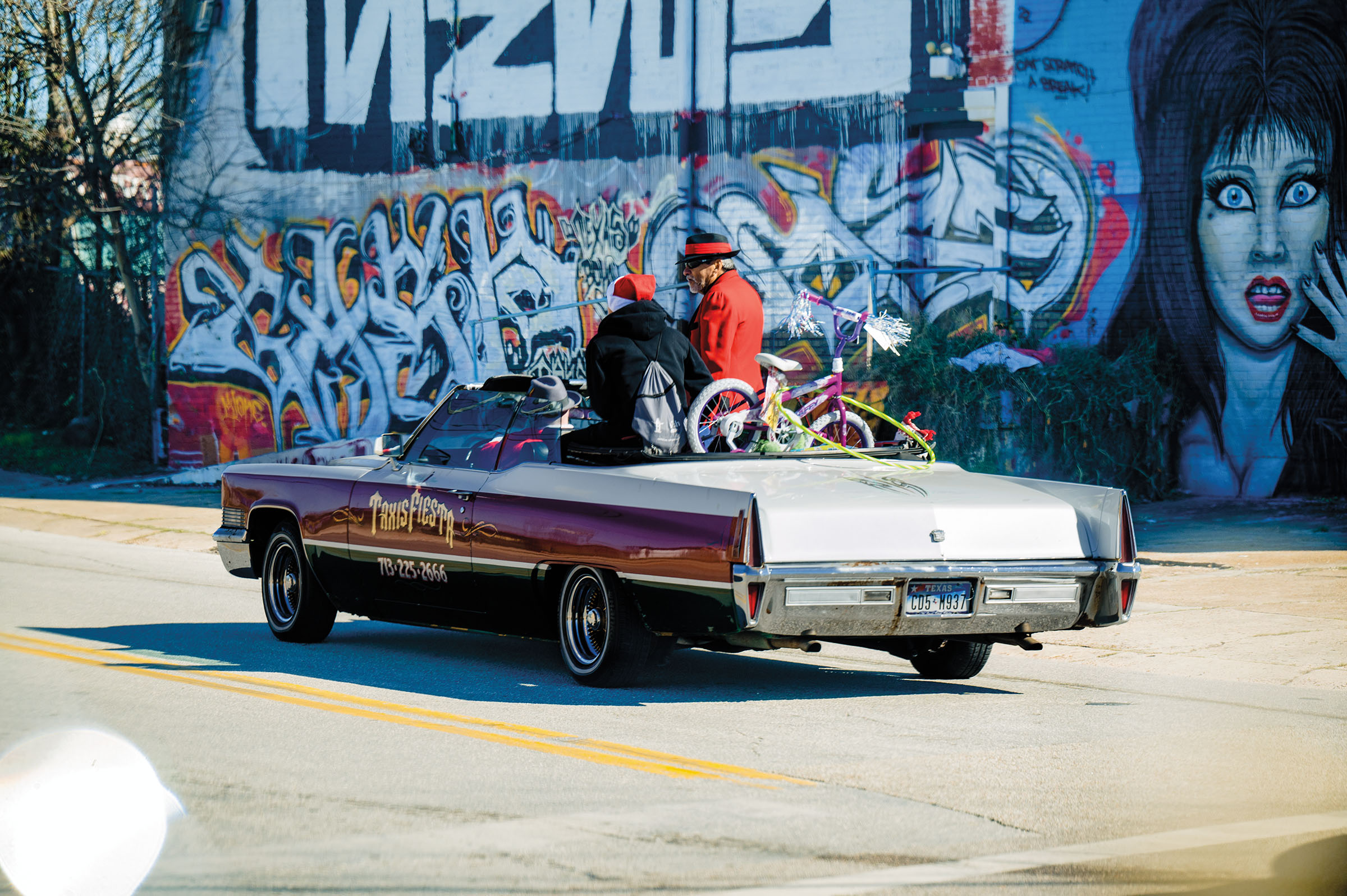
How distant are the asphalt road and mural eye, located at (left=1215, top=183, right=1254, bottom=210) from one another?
32.0 ft

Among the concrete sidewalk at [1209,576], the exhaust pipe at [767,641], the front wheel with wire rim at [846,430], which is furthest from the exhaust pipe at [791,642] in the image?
the concrete sidewalk at [1209,576]

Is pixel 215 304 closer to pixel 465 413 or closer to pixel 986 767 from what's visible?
pixel 465 413

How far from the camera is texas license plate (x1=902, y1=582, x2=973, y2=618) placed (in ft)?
22.8

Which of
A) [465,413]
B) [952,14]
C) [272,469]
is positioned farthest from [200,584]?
[952,14]

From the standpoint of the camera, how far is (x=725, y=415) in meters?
7.94

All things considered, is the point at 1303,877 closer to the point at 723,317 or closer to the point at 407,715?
the point at 407,715

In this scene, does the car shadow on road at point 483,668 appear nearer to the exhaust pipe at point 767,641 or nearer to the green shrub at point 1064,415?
the exhaust pipe at point 767,641

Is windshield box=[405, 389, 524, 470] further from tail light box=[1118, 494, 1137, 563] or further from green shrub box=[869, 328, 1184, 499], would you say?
green shrub box=[869, 328, 1184, 499]

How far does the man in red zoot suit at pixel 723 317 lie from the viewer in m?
8.54

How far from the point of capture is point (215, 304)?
80.2 ft

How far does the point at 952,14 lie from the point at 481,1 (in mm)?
7150

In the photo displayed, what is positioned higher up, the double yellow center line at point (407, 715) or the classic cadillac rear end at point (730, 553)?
the classic cadillac rear end at point (730, 553)

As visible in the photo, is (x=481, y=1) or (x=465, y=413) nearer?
(x=465, y=413)

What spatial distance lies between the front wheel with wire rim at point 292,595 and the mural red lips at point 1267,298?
11.7m
